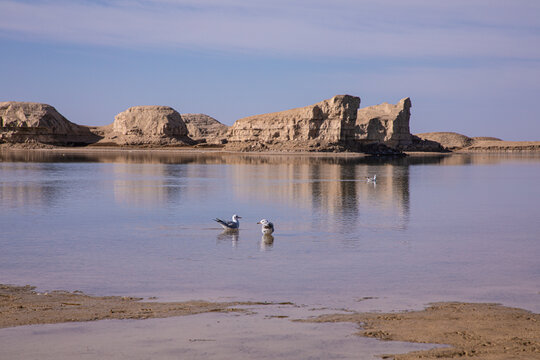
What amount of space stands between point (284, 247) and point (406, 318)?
7.49m

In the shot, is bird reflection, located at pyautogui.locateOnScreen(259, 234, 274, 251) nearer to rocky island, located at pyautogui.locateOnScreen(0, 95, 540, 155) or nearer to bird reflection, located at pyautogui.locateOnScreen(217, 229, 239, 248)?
bird reflection, located at pyautogui.locateOnScreen(217, 229, 239, 248)

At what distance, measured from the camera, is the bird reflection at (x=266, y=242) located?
16844 millimetres

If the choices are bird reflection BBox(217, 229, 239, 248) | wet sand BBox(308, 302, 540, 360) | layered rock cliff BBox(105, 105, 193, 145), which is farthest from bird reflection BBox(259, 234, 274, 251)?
layered rock cliff BBox(105, 105, 193, 145)

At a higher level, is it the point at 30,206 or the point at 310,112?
the point at 310,112

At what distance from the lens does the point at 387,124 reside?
163m

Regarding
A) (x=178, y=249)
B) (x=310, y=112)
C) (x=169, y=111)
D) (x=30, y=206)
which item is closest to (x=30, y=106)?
(x=169, y=111)

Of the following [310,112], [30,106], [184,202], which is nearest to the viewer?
[184,202]

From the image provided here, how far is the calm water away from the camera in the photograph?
1196 cm

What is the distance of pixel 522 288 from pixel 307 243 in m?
6.82

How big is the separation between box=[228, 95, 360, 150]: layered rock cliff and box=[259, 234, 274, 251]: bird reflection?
110m

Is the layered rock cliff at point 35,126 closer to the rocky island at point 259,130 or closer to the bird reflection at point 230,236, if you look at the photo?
the rocky island at point 259,130

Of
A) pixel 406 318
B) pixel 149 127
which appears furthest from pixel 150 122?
pixel 406 318

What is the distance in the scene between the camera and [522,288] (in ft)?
40.1

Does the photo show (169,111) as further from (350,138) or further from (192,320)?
(192,320)
